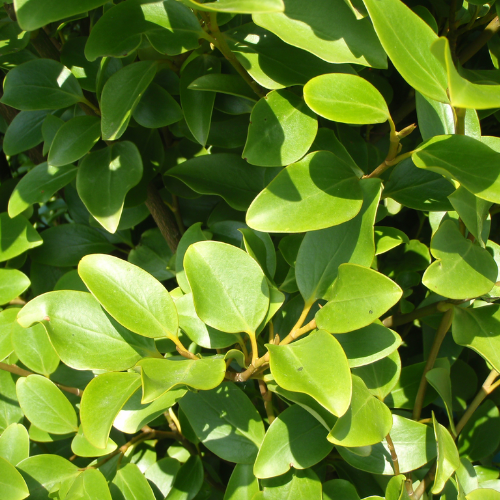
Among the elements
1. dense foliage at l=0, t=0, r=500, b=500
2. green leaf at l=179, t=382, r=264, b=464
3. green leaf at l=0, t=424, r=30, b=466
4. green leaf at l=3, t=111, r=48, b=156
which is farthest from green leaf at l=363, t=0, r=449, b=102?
green leaf at l=0, t=424, r=30, b=466

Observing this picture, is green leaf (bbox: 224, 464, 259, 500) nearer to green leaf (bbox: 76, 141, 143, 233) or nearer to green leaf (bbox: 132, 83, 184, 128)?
green leaf (bbox: 76, 141, 143, 233)

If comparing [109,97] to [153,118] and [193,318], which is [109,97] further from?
[193,318]

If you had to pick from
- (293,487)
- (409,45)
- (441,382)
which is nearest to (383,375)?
(441,382)

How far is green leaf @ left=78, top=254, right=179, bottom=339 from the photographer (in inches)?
20.3

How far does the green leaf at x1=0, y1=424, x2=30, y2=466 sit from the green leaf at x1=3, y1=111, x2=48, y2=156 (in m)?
0.42

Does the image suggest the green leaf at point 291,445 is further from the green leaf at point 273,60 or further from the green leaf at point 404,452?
the green leaf at point 273,60

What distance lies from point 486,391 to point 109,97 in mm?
665

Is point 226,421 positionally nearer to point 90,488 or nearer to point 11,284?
point 90,488

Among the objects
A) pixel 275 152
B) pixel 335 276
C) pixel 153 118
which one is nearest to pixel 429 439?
pixel 335 276

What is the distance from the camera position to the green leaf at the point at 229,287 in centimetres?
52

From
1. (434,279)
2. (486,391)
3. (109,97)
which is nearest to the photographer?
(434,279)

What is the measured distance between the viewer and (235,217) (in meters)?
0.77

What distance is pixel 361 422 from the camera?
1.56 feet

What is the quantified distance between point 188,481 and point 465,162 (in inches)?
22.3
